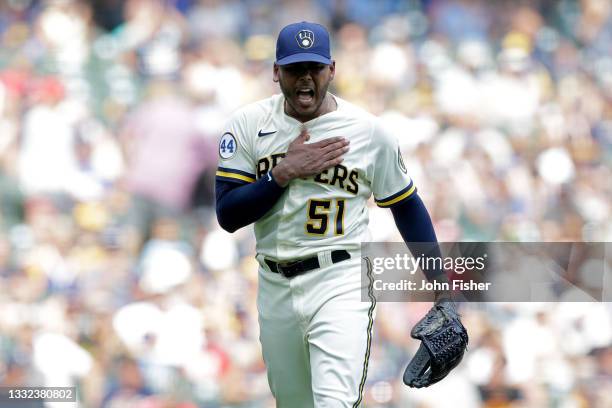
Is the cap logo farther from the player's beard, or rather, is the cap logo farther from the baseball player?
the player's beard

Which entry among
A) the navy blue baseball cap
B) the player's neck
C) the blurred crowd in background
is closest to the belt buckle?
the player's neck

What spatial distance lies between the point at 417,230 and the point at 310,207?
46 centimetres

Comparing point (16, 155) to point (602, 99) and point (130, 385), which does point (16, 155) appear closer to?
point (130, 385)

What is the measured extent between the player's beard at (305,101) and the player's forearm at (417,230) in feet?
1.62

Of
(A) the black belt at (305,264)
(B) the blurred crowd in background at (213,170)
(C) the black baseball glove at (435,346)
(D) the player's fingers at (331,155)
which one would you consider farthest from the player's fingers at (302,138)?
(B) the blurred crowd in background at (213,170)

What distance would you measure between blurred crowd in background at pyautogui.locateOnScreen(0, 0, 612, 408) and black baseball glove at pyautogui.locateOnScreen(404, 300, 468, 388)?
269cm

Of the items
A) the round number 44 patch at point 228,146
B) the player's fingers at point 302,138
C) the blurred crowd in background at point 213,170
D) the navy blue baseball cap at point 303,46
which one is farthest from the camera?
the blurred crowd in background at point 213,170

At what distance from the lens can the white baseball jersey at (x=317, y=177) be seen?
12.4 ft

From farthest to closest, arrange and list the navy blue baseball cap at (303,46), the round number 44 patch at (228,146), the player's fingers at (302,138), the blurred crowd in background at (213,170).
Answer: the blurred crowd in background at (213,170) < the round number 44 patch at (228,146) < the player's fingers at (302,138) < the navy blue baseball cap at (303,46)

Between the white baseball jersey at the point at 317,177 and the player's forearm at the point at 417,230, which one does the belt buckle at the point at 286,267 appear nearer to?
the white baseball jersey at the point at 317,177

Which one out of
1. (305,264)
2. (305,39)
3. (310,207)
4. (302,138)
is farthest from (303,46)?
(305,264)

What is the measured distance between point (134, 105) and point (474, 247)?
2.82 metres

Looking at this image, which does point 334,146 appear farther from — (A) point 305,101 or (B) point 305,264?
(B) point 305,264

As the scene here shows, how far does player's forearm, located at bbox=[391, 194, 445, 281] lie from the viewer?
3.93 m
